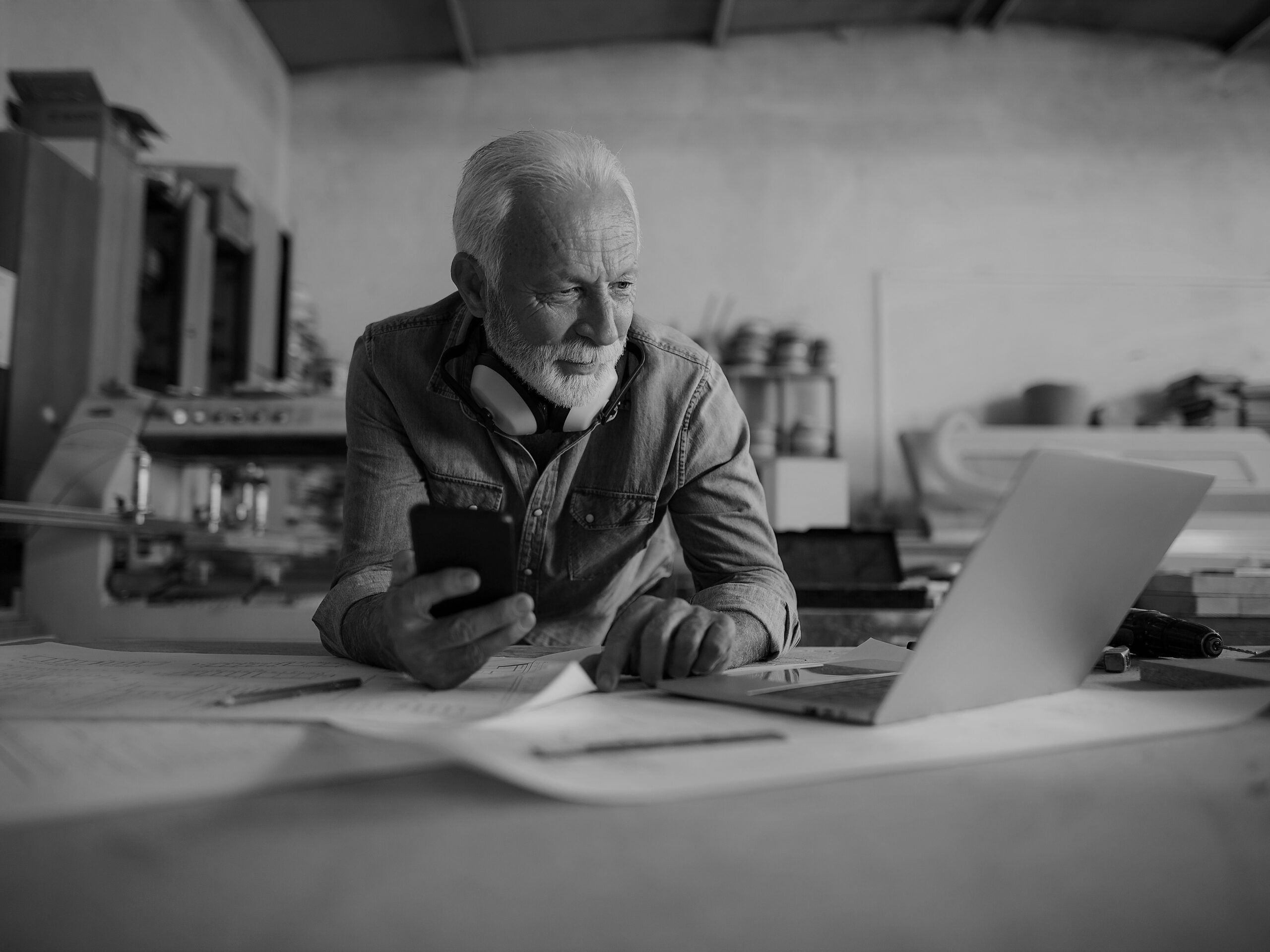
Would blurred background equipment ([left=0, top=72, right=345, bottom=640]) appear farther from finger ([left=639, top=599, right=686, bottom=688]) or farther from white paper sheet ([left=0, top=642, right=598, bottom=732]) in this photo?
finger ([left=639, top=599, right=686, bottom=688])

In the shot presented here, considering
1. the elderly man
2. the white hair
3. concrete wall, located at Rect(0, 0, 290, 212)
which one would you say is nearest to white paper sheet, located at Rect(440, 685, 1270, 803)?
the elderly man

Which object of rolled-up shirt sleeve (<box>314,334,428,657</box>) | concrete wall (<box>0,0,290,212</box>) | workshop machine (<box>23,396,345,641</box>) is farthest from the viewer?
concrete wall (<box>0,0,290,212</box>)

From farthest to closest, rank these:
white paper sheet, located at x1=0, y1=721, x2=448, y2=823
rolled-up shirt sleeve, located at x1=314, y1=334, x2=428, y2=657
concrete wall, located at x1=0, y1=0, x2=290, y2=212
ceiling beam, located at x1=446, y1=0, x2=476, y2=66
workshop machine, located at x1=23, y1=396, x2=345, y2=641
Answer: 1. ceiling beam, located at x1=446, y1=0, x2=476, y2=66
2. concrete wall, located at x1=0, y1=0, x2=290, y2=212
3. workshop machine, located at x1=23, y1=396, x2=345, y2=641
4. rolled-up shirt sleeve, located at x1=314, y1=334, x2=428, y2=657
5. white paper sheet, located at x1=0, y1=721, x2=448, y2=823

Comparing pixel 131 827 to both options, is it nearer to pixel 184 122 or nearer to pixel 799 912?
pixel 799 912

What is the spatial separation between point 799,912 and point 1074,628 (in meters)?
0.46

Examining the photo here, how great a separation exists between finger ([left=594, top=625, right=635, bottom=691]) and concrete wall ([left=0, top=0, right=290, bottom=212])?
121 inches

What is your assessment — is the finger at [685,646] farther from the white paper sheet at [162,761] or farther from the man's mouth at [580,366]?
the man's mouth at [580,366]

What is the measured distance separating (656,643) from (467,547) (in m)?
0.18

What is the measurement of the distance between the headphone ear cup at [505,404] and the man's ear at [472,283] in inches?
3.9

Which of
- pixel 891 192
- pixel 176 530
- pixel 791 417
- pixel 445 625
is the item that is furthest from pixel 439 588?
pixel 891 192

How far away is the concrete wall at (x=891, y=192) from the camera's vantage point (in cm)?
488

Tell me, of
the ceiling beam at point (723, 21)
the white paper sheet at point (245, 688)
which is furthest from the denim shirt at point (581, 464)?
the ceiling beam at point (723, 21)

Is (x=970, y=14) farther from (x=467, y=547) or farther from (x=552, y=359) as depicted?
(x=467, y=547)

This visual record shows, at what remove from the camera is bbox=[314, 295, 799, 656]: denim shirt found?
1.23 meters
